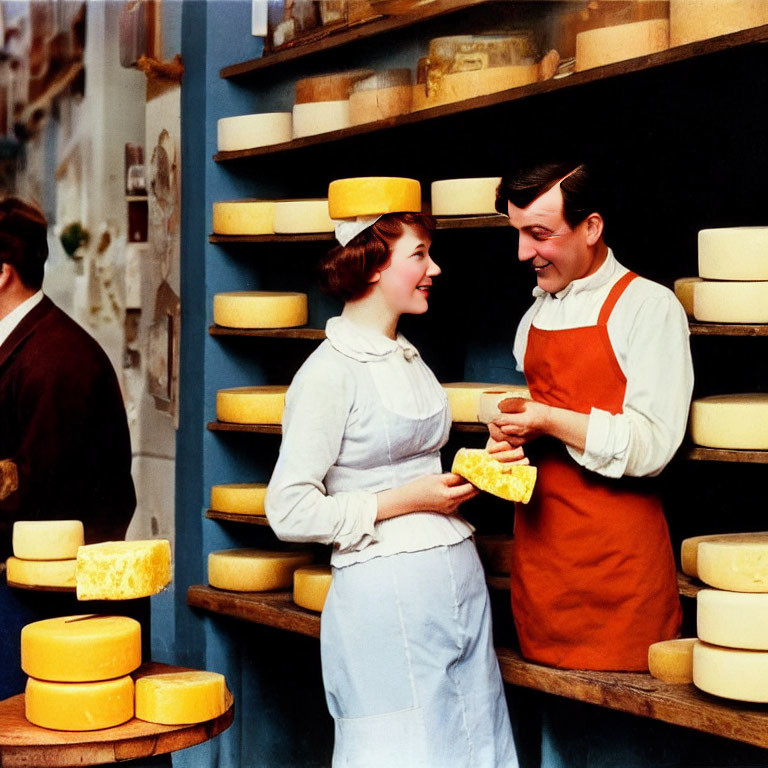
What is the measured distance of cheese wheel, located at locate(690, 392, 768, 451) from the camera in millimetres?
2494

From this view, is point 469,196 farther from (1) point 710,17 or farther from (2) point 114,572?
(2) point 114,572

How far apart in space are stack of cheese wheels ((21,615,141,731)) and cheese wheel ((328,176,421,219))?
1009 millimetres

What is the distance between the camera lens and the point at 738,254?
250cm

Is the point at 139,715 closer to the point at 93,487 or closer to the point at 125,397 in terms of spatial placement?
the point at 93,487

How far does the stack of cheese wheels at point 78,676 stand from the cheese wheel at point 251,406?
1114 mm

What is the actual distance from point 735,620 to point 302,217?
1703mm

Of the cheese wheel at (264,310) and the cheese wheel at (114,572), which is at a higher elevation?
the cheese wheel at (264,310)

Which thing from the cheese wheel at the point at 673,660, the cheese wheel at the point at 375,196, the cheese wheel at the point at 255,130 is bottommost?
the cheese wheel at the point at 673,660

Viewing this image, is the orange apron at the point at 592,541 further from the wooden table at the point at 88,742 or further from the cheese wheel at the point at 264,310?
the cheese wheel at the point at 264,310

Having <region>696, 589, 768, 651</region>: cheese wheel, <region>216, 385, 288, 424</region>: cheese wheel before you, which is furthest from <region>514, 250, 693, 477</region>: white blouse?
<region>216, 385, 288, 424</region>: cheese wheel

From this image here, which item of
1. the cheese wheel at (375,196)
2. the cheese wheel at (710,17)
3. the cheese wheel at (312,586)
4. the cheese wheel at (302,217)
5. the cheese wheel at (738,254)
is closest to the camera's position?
the cheese wheel at (710,17)

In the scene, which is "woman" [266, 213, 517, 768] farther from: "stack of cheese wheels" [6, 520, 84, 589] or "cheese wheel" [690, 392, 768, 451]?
"stack of cheese wheels" [6, 520, 84, 589]

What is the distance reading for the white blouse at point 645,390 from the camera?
2.42 meters

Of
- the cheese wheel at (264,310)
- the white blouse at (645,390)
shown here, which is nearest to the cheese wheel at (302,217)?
the cheese wheel at (264,310)
